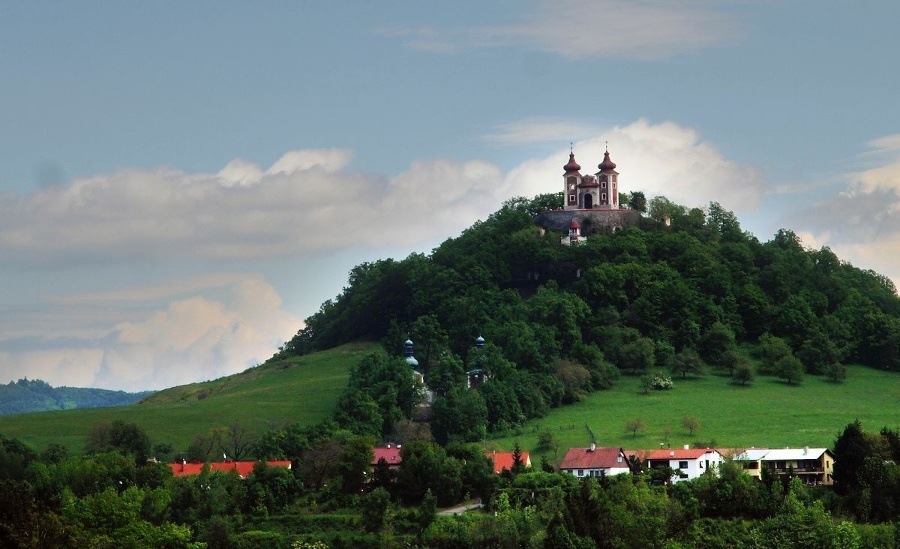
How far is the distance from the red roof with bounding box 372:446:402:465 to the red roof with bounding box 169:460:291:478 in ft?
17.7

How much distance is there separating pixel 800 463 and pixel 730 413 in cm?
1946

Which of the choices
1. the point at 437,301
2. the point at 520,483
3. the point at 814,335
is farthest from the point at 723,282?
the point at 520,483

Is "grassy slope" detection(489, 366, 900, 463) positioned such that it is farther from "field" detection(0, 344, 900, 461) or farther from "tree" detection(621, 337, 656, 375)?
"tree" detection(621, 337, 656, 375)

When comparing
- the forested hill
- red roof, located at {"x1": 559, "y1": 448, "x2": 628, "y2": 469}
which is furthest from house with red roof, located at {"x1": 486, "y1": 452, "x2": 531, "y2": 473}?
the forested hill

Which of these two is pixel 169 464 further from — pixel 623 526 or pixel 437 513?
pixel 623 526

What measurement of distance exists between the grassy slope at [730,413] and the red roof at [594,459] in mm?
3449

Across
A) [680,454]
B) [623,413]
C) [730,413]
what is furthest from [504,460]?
[730,413]

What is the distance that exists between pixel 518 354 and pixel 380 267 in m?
27.5

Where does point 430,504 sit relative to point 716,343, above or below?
below

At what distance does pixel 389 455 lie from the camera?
382ft

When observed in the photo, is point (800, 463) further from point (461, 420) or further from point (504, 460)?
point (461, 420)

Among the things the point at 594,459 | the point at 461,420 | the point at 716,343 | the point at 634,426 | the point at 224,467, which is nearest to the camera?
the point at 594,459

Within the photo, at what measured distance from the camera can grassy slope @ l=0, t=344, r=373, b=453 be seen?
429 ft

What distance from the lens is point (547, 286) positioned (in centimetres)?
15400
